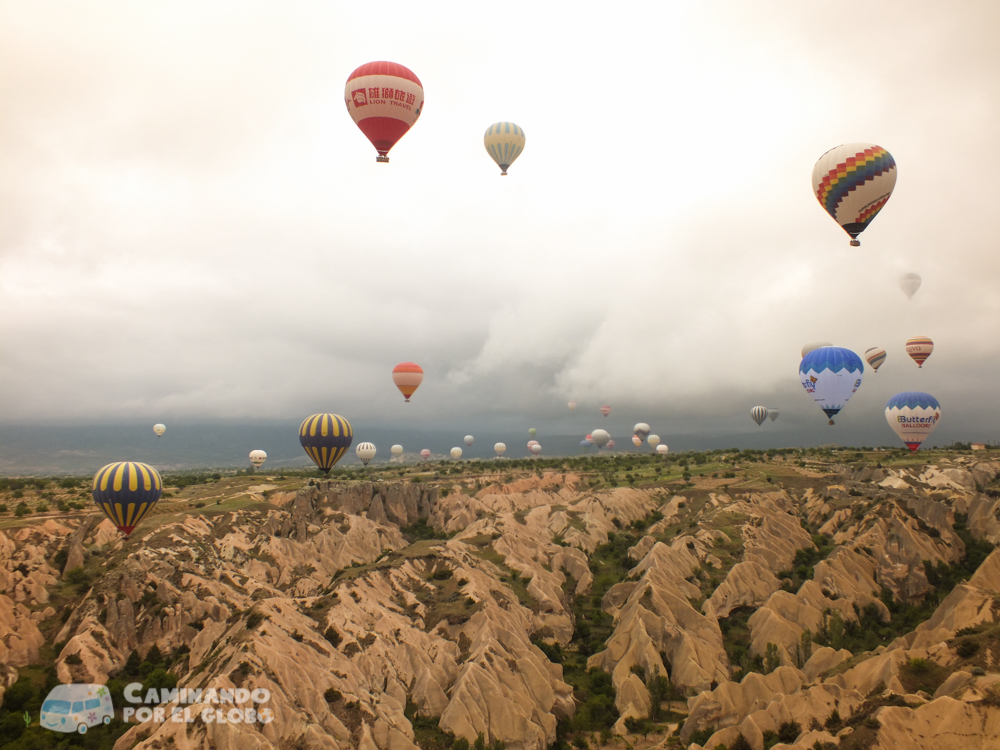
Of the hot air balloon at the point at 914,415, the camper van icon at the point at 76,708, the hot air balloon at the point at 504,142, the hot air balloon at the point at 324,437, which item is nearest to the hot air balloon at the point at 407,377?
the hot air balloon at the point at 324,437

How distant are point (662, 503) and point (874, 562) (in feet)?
100

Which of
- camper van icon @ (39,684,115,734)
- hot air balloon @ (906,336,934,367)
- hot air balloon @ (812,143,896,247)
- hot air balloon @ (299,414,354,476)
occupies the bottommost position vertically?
camper van icon @ (39,684,115,734)

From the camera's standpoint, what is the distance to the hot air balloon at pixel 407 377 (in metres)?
77.4

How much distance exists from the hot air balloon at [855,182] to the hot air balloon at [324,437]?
53673mm

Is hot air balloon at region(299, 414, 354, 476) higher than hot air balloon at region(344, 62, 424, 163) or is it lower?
lower

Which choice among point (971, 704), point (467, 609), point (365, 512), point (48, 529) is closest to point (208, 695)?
point (467, 609)

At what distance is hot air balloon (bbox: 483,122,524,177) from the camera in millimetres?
63062

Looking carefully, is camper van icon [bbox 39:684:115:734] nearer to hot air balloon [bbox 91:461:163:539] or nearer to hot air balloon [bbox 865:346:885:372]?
hot air balloon [bbox 91:461:163:539]

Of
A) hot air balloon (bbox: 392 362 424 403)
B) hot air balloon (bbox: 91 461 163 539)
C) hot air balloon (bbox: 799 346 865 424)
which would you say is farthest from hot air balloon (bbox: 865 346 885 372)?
hot air balloon (bbox: 91 461 163 539)

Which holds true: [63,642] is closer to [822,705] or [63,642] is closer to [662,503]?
[822,705]

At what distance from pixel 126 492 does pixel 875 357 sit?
345 feet

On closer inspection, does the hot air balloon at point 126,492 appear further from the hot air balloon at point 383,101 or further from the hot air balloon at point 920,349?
the hot air balloon at point 920,349

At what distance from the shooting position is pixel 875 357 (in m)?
96.6

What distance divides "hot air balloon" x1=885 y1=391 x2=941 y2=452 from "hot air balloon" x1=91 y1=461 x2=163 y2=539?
88901mm
